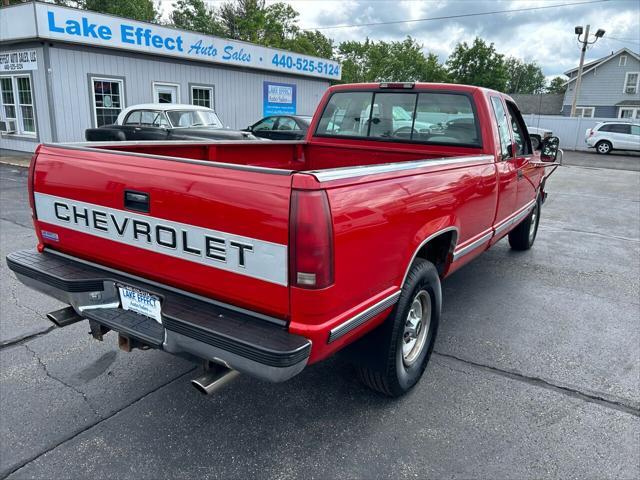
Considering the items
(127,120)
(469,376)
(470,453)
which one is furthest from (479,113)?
(127,120)

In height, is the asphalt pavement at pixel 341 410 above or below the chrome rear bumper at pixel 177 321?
below

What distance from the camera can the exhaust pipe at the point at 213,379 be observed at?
7.56 ft

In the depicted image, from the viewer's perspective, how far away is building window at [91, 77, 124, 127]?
14.2m

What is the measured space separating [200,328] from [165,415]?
1036 mm

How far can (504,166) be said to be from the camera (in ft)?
14.5

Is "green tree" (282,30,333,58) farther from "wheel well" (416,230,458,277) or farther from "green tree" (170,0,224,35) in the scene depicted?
"wheel well" (416,230,458,277)

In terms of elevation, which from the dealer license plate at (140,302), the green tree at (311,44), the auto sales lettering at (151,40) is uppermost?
the green tree at (311,44)

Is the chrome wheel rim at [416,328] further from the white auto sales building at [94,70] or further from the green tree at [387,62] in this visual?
the green tree at [387,62]

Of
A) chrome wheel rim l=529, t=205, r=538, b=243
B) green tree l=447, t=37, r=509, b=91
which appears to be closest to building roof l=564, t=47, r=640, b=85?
green tree l=447, t=37, r=509, b=91

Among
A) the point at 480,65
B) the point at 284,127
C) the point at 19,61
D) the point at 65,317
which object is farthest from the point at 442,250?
the point at 480,65

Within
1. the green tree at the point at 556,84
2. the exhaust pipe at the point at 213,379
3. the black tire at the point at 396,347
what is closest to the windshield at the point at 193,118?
the black tire at the point at 396,347

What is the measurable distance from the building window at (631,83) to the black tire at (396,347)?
45.8 m

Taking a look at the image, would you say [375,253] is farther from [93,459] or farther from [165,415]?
[93,459]

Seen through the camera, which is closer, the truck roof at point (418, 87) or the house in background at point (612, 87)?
the truck roof at point (418, 87)
